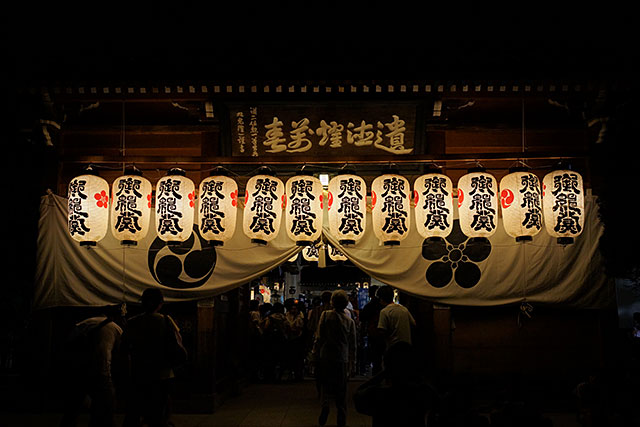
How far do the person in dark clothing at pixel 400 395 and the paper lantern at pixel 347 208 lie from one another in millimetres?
4197

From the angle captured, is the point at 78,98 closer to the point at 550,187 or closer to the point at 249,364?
the point at 550,187

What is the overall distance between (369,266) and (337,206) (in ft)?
5.67

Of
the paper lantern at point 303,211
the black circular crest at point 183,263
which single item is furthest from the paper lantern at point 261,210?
the black circular crest at point 183,263

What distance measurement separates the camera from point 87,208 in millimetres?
9039

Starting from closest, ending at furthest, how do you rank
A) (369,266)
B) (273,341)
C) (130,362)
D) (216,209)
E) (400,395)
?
(400,395)
(130,362)
(216,209)
(369,266)
(273,341)

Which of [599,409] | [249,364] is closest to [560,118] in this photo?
[599,409]

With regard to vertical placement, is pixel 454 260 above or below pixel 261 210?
below

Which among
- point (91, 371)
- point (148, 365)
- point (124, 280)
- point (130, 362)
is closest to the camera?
point (148, 365)

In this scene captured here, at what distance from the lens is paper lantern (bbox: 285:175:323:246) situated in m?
8.92

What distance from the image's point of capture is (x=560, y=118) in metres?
10.9

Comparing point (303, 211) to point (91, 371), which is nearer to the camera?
point (91, 371)

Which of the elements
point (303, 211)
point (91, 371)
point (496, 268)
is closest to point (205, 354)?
point (91, 371)

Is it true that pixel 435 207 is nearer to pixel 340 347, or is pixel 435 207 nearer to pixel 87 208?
pixel 340 347

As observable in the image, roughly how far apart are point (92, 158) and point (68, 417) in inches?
164
